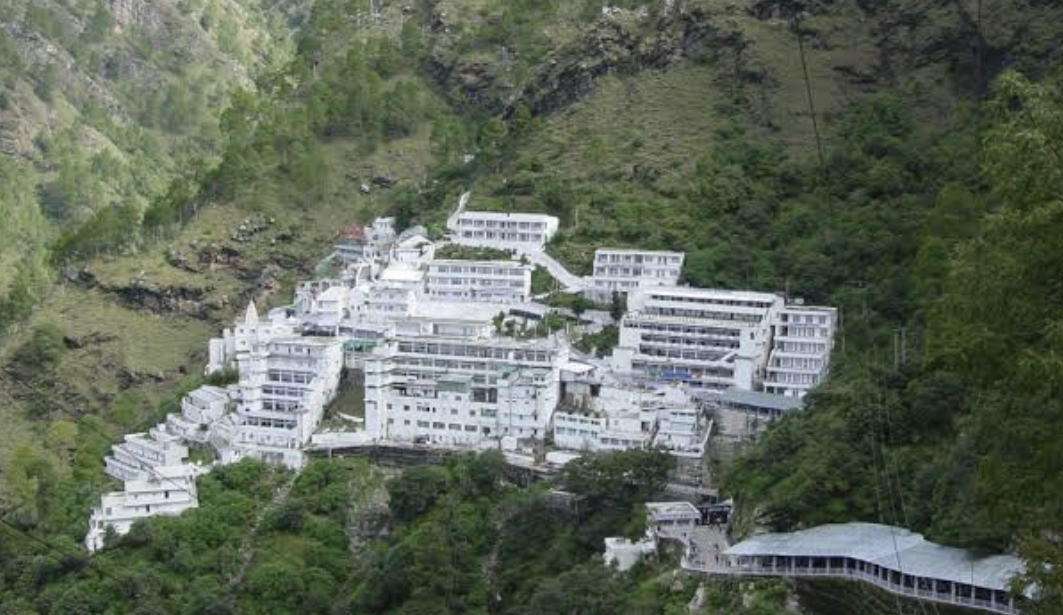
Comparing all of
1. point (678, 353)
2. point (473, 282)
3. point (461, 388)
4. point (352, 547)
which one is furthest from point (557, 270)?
point (352, 547)

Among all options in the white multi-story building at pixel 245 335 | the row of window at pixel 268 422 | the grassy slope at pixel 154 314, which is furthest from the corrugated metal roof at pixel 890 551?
the grassy slope at pixel 154 314

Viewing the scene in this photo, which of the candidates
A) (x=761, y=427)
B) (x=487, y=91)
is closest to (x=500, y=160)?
(x=487, y=91)

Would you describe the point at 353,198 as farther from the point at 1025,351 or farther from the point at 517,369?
the point at 1025,351

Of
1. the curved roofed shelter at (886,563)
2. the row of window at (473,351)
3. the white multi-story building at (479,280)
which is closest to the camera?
the curved roofed shelter at (886,563)

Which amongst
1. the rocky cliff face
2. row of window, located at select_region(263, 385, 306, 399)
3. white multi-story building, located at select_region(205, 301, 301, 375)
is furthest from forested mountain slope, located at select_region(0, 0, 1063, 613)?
row of window, located at select_region(263, 385, 306, 399)

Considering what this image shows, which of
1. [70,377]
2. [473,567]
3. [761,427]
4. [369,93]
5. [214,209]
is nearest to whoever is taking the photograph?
[473,567]

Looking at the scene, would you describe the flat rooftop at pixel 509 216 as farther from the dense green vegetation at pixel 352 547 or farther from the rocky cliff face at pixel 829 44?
the dense green vegetation at pixel 352 547

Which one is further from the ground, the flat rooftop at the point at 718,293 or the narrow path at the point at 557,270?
the narrow path at the point at 557,270
